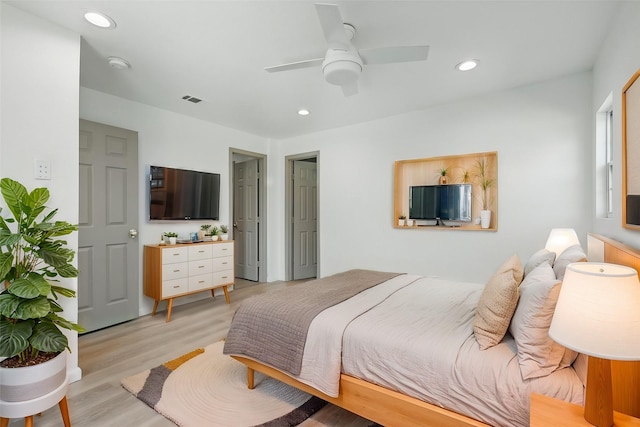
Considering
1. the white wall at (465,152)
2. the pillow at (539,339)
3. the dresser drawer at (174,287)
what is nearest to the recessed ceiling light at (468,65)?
the white wall at (465,152)

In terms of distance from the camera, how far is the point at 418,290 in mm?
2410

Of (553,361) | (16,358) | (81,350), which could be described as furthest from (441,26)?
(81,350)

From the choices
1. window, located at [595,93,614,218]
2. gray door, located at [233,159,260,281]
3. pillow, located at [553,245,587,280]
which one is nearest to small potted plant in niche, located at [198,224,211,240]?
gray door, located at [233,159,260,281]

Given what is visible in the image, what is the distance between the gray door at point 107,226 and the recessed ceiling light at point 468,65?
11.5 feet

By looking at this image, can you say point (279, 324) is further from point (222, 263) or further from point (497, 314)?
point (222, 263)

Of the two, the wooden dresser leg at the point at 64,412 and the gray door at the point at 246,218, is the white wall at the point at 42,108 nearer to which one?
the wooden dresser leg at the point at 64,412

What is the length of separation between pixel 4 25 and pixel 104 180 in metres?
1.58

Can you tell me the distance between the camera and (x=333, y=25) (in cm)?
177

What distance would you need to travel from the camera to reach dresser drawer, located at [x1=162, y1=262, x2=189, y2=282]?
3426 mm

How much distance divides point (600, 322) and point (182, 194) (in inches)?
160

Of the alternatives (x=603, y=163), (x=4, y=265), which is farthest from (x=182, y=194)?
(x=603, y=163)

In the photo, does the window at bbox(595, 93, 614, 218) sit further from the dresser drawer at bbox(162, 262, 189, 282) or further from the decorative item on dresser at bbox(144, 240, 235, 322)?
the dresser drawer at bbox(162, 262, 189, 282)

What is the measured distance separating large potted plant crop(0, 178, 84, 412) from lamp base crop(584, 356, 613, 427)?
239 centimetres

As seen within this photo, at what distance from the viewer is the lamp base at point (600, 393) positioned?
94 cm
